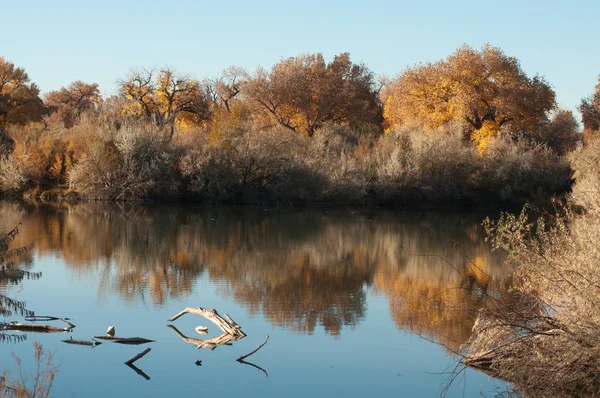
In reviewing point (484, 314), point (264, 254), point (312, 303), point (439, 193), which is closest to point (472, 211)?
point (439, 193)

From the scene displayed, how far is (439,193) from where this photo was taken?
42469mm

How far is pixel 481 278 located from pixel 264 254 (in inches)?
253

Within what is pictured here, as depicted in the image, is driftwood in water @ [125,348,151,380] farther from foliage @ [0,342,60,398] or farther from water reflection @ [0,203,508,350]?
water reflection @ [0,203,508,350]

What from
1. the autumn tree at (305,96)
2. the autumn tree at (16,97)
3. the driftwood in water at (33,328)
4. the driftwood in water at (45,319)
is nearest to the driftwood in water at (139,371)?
Answer: the driftwood in water at (33,328)

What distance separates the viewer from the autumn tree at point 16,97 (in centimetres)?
5734

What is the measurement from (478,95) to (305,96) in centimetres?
1279

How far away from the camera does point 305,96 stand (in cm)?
5431

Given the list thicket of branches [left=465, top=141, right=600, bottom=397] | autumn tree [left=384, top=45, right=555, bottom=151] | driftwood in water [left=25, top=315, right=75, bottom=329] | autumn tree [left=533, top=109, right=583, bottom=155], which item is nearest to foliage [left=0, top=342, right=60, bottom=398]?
driftwood in water [left=25, top=315, right=75, bottom=329]

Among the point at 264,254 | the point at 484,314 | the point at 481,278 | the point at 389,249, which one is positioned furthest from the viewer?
the point at 389,249

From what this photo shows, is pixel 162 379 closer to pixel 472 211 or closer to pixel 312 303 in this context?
pixel 312 303

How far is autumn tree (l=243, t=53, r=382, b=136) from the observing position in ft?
178

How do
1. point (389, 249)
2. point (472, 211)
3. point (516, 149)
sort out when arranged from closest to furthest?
point (389, 249) < point (472, 211) < point (516, 149)

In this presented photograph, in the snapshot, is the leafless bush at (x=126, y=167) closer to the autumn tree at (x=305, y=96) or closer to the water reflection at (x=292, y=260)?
the water reflection at (x=292, y=260)

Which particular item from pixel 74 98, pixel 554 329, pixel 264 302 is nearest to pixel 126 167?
pixel 264 302
